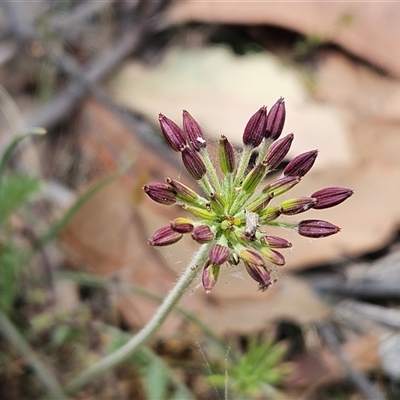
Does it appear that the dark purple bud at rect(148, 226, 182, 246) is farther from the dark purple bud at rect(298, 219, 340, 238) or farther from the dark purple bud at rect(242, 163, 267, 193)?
the dark purple bud at rect(298, 219, 340, 238)

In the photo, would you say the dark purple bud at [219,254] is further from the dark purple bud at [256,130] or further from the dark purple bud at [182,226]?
the dark purple bud at [256,130]

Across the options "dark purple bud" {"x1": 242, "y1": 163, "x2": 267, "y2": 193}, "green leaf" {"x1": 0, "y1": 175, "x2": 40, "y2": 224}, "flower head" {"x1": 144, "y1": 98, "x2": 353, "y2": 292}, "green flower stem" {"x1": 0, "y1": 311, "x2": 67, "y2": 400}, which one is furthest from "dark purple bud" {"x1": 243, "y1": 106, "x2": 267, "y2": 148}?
"green flower stem" {"x1": 0, "y1": 311, "x2": 67, "y2": 400}

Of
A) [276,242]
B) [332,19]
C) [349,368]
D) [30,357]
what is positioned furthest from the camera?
[332,19]

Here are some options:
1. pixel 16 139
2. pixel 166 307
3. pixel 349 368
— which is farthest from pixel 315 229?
pixel 349 368

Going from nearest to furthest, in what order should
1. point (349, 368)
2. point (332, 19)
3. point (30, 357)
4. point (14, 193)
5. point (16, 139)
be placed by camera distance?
point (16, 139)
point (14, 193)
point (30, 357)
point (349, 368)
point (332, 19)

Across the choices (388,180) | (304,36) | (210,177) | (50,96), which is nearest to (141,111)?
(50,96)

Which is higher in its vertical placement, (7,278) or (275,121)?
(275,121)

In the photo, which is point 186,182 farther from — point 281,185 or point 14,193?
point 281,185
